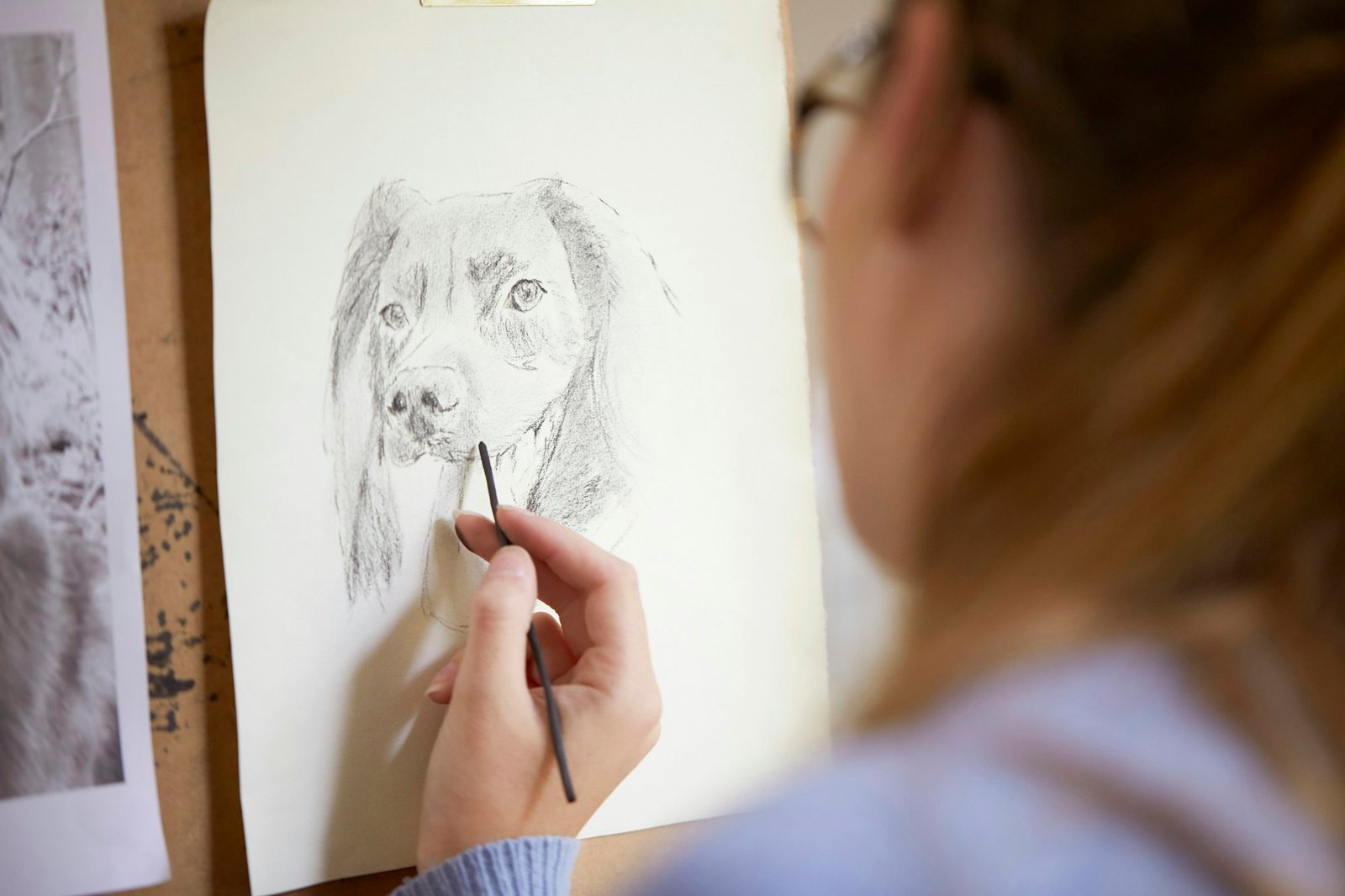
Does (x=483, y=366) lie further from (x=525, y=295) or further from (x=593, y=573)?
(x=593, y=573)

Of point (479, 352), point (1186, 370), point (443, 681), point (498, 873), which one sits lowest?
point (498, 873)

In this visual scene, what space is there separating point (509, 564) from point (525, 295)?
0.20 meters

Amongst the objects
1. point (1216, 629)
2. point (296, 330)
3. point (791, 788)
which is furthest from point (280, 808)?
point (1216, 629)

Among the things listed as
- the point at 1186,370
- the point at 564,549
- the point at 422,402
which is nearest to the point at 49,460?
the point at 422,402

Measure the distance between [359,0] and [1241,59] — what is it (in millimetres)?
588

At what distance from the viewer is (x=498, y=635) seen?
58 centimetres

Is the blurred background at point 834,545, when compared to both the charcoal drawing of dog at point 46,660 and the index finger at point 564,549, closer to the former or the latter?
the index finger at point 564,549

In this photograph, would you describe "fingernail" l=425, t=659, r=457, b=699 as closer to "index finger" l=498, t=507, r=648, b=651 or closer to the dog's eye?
"index finger" l=498, t=507, r=648, b=651

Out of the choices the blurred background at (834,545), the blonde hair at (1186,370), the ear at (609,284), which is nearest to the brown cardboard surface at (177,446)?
the ear at (609,284)

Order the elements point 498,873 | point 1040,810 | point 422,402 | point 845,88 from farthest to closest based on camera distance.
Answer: point 422,402, point 498,873, point 845,88, point 1040,810

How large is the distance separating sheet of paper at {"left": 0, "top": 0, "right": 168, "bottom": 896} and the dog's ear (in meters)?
0.14

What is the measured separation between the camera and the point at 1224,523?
0.26 meters

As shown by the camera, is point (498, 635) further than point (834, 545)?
No

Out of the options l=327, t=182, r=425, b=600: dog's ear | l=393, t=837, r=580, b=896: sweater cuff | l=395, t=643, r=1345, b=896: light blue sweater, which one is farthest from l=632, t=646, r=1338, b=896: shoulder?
l=327, t=182, r=425, b=600: dog's ear
